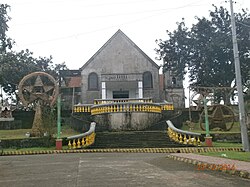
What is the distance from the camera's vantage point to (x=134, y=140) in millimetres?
17500

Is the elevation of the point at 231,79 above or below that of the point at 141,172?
above

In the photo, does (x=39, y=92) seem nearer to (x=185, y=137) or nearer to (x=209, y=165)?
(x=185, y=137)

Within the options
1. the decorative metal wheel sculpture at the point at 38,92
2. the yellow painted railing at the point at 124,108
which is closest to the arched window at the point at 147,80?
the yellow painted railing at the point at 124,108

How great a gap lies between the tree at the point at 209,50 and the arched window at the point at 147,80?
2390 mm

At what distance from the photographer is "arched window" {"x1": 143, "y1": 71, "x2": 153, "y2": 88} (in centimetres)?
3403

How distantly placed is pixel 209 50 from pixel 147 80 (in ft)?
24.7

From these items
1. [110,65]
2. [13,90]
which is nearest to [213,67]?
[110,65]

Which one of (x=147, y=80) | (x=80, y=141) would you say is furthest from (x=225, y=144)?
(x=147, y=80)

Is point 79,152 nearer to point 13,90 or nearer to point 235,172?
point 235,172

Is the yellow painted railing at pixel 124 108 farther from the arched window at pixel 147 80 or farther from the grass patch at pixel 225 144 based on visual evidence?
the arched window at pixel 147 80

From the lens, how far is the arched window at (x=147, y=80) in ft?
112

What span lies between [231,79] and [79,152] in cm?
2180

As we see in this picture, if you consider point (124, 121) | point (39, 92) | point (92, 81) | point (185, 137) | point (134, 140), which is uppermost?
point (92, 81)

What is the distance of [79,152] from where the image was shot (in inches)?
589
